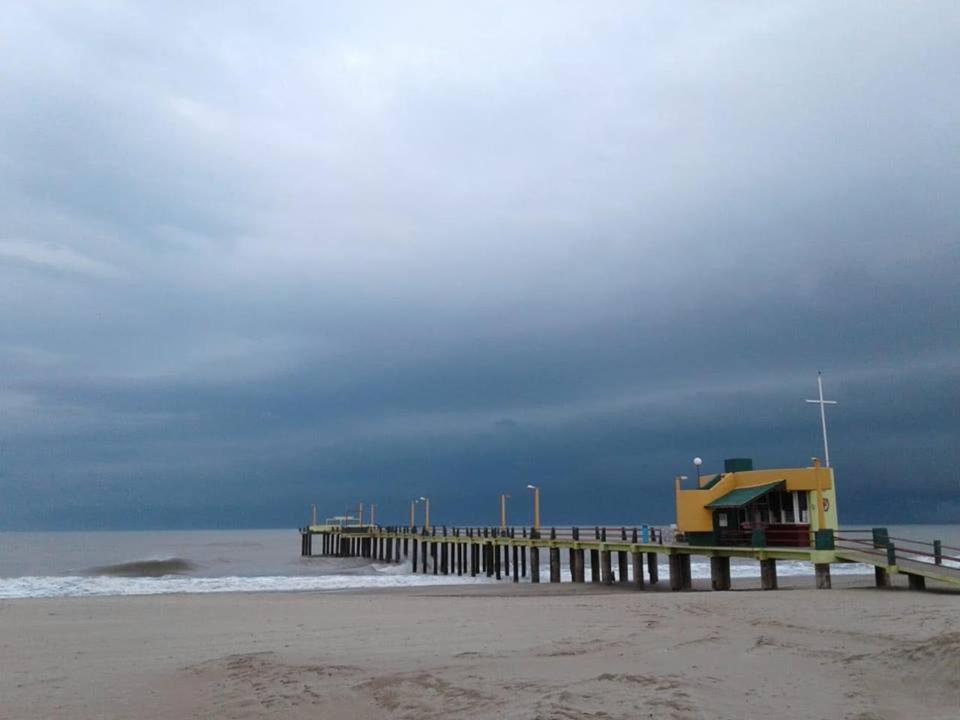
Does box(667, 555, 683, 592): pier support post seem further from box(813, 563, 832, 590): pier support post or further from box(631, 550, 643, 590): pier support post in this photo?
box(813, 563, 832, 590): pier support post

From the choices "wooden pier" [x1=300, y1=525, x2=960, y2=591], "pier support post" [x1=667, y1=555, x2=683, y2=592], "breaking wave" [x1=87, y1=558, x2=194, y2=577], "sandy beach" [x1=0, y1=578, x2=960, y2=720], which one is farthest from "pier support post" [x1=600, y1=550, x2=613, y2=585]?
"breaking wave" [x1=87, y1=558, x2=194, y2=577]

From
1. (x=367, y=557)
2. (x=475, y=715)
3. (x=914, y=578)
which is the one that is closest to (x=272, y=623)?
(x=475, y=715)

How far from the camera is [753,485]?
28516 millimetres

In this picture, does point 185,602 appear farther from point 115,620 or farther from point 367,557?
point 367,557

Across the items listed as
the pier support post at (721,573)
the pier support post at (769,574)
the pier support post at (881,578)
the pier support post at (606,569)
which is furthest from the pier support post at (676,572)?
the pier support post at (881,578)

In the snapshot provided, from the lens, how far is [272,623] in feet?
56.7

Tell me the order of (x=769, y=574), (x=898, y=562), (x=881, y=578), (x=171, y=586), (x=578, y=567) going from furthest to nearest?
(x=171, y=586) → (x=578, y=567) → (x=769, y=574) → (x=898, y=562) → (x=881, y=578)

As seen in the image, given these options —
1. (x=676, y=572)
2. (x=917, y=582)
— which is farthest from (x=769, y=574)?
(x=676, y=572)

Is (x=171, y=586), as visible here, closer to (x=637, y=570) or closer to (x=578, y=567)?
(x=578, y=567)

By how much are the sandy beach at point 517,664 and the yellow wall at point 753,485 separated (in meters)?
8.34

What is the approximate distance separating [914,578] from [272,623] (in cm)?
1698

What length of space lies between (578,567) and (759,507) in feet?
37.7

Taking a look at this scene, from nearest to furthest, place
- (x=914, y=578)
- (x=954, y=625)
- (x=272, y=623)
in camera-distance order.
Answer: (x=954, y=625) < (x=272, y=623) < (x=914, y=578)

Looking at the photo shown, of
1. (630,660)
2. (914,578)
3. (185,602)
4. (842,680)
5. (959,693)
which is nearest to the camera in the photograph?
(959,693)
